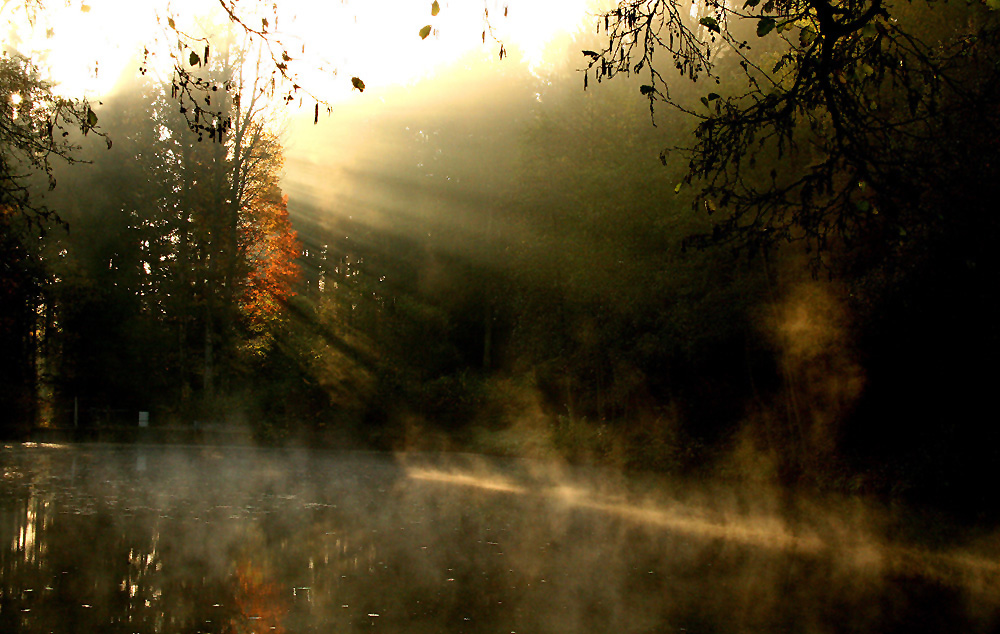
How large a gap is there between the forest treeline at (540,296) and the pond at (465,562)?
2882mm

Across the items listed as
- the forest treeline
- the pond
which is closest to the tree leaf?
the forest treeline

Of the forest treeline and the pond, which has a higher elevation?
the forest treeline

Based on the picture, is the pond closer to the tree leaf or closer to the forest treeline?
Answer: the forest treeline

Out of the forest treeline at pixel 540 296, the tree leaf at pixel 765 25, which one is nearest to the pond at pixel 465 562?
the forest treeline at pixel 540 296

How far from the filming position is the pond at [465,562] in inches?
306

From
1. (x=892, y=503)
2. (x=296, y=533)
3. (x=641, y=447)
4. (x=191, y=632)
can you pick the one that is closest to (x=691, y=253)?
(x=641, y=447)

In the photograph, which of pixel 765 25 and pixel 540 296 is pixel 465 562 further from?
pixel 540 296

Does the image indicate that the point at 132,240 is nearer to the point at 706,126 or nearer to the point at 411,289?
the point at 411,289

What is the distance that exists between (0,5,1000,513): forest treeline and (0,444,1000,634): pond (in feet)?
9.46

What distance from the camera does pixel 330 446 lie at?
34438 millimetres

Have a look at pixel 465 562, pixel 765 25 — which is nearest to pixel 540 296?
pixel 465 562

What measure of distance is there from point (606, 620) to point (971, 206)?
9379mm

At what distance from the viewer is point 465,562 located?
1059cm

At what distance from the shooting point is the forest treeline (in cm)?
1469
